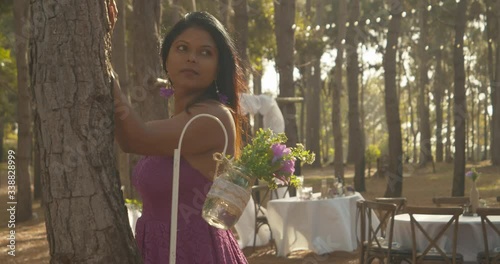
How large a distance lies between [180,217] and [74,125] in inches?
18.4

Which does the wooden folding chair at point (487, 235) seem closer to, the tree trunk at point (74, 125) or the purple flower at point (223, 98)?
the purple flower at point (223, 98)

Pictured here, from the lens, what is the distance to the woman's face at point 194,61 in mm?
2590

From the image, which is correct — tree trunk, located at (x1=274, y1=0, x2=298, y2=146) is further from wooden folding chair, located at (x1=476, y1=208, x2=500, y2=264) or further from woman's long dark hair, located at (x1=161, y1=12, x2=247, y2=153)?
woman's long dark hair, located at (x1=161, y1=12, x2=247, y2=153)

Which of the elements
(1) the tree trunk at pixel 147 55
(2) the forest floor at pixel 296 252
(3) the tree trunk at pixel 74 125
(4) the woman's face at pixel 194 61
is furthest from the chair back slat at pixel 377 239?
(3) the tree trunk at pixel 74 125

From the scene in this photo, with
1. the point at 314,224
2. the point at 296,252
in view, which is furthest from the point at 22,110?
the point at 314,224

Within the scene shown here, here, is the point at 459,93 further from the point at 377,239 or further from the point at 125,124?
the point at 125,124

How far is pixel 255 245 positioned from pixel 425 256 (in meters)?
5.47

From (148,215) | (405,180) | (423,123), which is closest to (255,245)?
(148,215)

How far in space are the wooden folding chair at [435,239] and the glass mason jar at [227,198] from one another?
4956 millimetres

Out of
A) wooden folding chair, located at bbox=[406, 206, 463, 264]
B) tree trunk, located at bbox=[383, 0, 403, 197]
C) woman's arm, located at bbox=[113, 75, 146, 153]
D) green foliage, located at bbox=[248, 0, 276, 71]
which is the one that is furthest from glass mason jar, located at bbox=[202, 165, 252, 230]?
green foliage, located at bbox=[248, 0, 276, 71]

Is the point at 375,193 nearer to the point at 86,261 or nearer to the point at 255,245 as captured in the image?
the point at 255,245

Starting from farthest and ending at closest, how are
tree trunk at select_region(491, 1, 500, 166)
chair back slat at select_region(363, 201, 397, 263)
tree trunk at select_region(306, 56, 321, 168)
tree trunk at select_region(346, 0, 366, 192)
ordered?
tree trunk at select_region(306, 56, 321, 168)
tree trunk at select_region(491, 1, 500, 166)
tree trunk at select_region(346, 0, 366, 192)
chair back slat at select_region(363, 201, 397, 263)

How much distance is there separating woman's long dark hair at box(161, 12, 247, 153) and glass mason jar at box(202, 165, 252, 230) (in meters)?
0.34

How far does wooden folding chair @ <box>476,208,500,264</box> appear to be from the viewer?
23.7 feet
